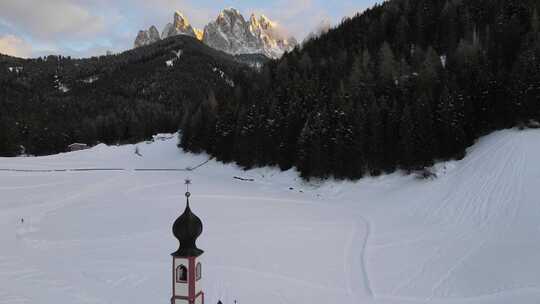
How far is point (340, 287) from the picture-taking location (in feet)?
62.3

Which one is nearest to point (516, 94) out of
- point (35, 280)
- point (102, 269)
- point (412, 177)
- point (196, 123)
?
point (412, 177)

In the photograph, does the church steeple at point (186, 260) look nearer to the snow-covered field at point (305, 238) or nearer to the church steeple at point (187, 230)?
the church steeple at point (187, 230)

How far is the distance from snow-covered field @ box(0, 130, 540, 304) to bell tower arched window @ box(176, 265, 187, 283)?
6.03 metres

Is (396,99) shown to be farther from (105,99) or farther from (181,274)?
(105,99)

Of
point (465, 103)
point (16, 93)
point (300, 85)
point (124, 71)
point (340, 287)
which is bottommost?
point (340, 287)

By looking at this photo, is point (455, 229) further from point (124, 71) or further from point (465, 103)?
point (124, 71)

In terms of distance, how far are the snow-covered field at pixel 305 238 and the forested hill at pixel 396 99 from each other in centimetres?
265

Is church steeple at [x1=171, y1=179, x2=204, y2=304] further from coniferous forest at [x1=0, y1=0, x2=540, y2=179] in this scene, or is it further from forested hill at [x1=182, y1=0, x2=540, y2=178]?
forested hill at [x1=182, y1=0, x2=540, y2=178]

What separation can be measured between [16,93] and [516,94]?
540 ft

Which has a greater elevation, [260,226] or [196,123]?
[196,123]

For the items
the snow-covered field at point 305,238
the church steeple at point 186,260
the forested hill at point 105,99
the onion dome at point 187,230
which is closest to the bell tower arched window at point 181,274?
the church steeple at point 186,260

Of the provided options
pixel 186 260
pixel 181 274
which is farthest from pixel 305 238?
pixel 186 260

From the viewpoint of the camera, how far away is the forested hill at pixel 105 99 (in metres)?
109

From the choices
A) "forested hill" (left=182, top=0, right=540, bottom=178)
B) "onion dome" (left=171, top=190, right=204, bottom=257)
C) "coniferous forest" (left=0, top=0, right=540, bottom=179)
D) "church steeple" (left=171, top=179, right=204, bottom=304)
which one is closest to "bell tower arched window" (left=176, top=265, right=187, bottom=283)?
"church steeple" (left=171, top=179, right=204, bottom=304)
